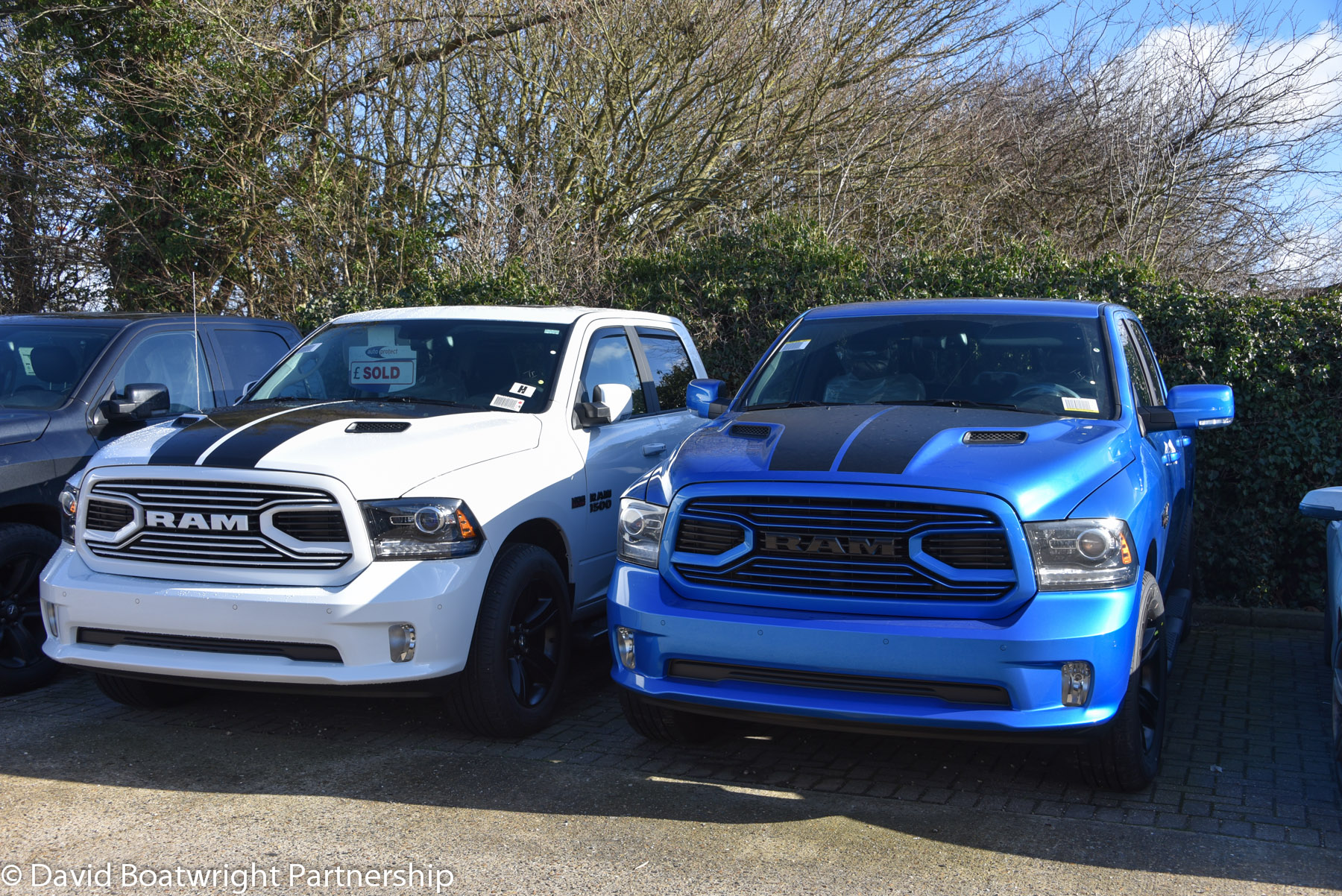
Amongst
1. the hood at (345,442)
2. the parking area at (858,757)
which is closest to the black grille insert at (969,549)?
the parking area at (858,757)

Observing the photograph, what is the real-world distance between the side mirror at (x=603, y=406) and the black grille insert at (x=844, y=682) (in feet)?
6.39

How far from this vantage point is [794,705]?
418cm

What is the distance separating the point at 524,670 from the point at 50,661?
2765 millimetres

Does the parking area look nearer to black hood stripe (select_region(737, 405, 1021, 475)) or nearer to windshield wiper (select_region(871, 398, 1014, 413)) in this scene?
black hood stripe (select_region(737, 405, 1021, 475))

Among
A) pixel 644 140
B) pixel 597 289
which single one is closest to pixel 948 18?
pixel 644 140

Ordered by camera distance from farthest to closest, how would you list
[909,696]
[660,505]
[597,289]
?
[597,289] → [660,505] → [909,696]

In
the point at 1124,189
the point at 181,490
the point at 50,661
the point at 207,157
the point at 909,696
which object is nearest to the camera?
the point at 909,696

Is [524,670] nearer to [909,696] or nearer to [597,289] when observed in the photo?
[909,696]

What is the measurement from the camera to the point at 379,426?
5.33m

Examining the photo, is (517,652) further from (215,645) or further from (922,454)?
(922,454)

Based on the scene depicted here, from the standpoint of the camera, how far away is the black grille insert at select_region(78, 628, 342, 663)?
15.5 feet

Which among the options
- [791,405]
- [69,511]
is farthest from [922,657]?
[69,511]

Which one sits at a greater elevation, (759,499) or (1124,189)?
(1124,189)

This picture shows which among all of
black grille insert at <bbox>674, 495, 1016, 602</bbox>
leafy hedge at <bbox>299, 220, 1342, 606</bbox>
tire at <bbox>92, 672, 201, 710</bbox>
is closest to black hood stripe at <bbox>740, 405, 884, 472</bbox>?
black grille insert at <bbox>674, 495, 1016, 602</bbox>
